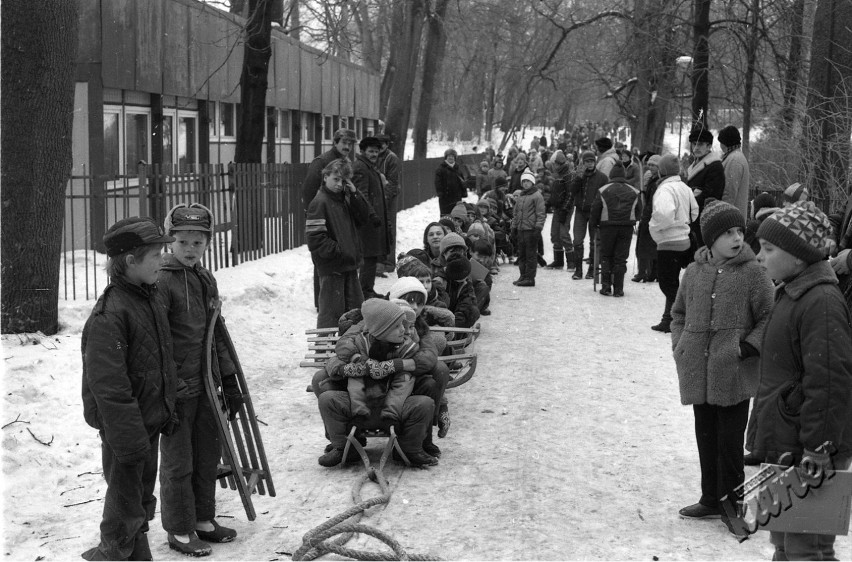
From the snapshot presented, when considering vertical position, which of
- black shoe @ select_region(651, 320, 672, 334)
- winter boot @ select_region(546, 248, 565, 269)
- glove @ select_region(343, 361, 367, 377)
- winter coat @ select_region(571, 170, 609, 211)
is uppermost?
winter coat @ select_region(571, 170, 609, 211)

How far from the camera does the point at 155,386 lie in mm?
4863

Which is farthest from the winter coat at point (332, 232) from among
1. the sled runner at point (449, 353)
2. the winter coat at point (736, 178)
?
the winter coat at point (736, 178)

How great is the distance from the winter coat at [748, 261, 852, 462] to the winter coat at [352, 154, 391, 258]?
710 centimetres

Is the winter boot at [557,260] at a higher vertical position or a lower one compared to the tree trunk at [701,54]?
lower

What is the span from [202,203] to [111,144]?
3094mm

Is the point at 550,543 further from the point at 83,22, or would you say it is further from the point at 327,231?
the point at 83,22

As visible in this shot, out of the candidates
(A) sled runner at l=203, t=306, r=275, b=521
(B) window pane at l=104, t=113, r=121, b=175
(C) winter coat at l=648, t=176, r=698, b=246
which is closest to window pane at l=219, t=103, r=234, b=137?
(B) window pane at l=104, t=113, r=121, b=175

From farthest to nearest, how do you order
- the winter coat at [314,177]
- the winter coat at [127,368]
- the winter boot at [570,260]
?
the winter boot at [570,260] < the winter coat at [314,177] < the winter coat at [127,368]

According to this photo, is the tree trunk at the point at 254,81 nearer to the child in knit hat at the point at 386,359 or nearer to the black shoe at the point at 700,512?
the child in knit hat at the point at 386,359

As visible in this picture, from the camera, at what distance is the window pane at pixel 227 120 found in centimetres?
2314

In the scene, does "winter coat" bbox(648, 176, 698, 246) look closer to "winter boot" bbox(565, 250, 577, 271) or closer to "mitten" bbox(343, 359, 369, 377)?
"mitten" bbox(343, 359, 369, 377)

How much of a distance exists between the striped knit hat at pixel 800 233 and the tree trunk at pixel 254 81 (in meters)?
12.7

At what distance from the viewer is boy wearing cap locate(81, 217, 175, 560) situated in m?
4.62

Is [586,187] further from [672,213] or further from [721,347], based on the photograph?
[721,347]
